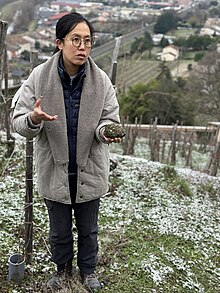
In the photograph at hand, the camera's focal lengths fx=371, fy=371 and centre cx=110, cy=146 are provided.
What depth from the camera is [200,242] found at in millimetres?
3121

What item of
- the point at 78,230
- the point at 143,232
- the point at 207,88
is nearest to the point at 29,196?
the point at 78,230

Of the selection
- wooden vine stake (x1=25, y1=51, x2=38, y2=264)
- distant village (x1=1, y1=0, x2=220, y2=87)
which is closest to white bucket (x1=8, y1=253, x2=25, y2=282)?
wooden vine stake (x1=25, y1=51, x2=38, y2=264)

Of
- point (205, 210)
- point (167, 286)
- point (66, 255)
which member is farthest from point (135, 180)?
point (66, 255)

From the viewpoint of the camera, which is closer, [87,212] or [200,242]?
[87,212]

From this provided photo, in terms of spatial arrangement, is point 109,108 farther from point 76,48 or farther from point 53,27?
point 53,27

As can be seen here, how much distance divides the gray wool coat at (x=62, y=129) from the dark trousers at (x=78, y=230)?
0.09 meters

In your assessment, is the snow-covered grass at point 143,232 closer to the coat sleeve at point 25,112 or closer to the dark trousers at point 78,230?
the dark trousers at point 78,230

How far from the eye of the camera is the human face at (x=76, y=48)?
1.62 meters

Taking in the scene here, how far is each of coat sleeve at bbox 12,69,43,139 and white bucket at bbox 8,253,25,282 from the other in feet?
2.84

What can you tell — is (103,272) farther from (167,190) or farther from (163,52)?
(163,52)

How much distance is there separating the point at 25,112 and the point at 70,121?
0.21m

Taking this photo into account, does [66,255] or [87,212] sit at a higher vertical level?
[87,212]

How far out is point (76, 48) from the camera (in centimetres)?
162

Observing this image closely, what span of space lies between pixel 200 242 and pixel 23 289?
158cm
